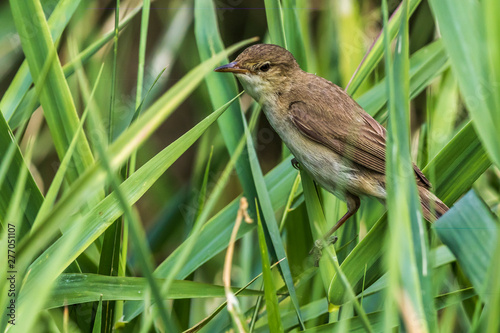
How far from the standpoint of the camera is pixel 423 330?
37.1 inches

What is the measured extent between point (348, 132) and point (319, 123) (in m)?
0.13

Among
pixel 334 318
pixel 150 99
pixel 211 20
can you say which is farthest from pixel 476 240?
pixel 150 99

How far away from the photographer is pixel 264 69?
7.77 ft

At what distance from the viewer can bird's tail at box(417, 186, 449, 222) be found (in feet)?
5.47

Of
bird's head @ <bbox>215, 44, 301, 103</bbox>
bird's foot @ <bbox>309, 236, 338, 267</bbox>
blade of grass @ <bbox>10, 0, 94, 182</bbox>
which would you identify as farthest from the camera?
bird's head @ <bbox>215, 44, 301, 103</bbox>

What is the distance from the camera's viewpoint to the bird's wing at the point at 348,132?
2.18m

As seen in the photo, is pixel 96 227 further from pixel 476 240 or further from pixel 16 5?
pixel 476 240

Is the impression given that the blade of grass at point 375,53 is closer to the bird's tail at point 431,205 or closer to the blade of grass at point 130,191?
the bird's tail at point 431,205

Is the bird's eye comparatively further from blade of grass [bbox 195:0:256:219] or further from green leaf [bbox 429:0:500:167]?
green leaf [bbox 429:0:500:167]

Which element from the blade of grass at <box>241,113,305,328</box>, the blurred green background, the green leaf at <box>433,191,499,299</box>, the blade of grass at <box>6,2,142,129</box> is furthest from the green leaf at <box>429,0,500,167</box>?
the blade of grass at <box>6,2,142,129</box>

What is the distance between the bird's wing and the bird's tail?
273mm

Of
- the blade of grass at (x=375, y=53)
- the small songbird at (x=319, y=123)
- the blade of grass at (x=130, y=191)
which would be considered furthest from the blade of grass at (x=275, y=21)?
the blade of grass at (x=130, y=191)

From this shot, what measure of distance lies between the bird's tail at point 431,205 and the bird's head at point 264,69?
29.4 inches

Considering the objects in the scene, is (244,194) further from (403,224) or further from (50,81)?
(403,224)
